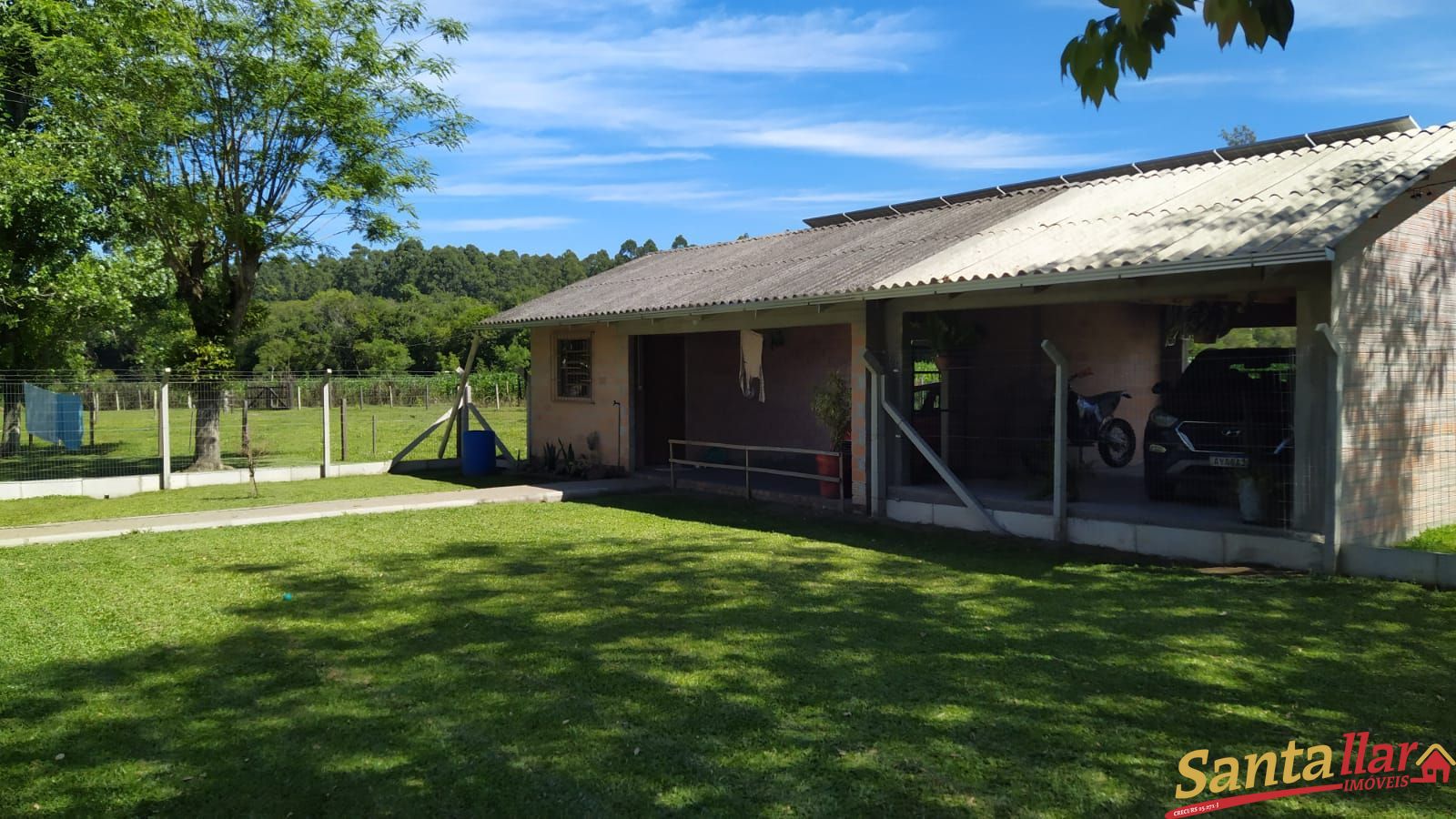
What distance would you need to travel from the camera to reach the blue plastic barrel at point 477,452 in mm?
17266

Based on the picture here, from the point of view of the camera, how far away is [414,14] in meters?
18.4

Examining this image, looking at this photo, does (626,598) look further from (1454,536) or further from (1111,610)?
(1454,536)

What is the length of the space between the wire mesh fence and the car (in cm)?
1312

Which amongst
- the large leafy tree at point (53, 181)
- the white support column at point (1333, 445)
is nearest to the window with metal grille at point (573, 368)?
the large leafy tree at point (53, 181)

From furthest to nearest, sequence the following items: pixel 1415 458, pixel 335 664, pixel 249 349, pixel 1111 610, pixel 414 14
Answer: pixel 249 349
pixel 414 14
pixel 1415 458
pixel 1111 610
pixel 335 664

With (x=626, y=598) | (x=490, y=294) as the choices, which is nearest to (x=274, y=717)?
(x=626, y=598)

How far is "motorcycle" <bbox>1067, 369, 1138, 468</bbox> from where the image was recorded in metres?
11.7

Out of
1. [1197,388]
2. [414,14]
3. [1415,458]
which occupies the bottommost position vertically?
[1415,458]

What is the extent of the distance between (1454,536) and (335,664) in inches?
362

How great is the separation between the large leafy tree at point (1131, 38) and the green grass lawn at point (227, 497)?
41.5ft

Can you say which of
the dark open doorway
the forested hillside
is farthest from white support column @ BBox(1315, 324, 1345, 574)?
the forested hillside

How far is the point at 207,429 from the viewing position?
1677 centimetres

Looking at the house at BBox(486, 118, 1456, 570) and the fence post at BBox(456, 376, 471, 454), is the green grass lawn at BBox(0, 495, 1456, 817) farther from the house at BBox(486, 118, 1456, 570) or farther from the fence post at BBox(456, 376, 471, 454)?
the fence post at BBox(456, 376, 471, 454)

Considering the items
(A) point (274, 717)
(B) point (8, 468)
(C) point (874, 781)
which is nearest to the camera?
(C) point (874, 781)
